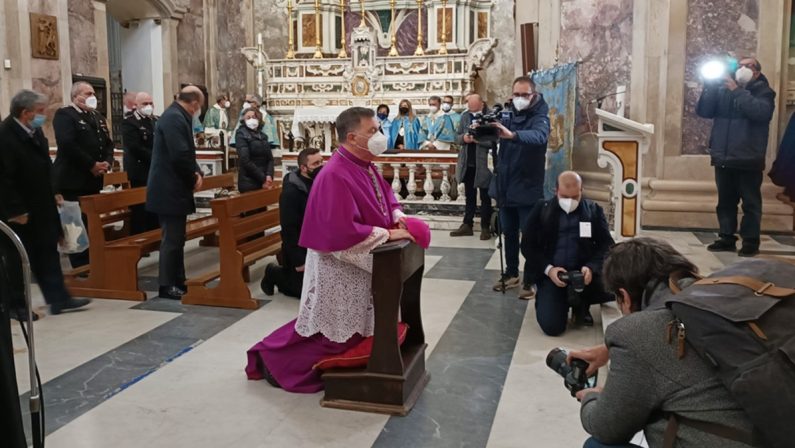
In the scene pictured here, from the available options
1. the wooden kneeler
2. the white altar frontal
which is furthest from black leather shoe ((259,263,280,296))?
the white altar frontal

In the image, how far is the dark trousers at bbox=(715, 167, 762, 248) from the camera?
7.11m

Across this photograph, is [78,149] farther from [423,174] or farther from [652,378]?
[652,378]

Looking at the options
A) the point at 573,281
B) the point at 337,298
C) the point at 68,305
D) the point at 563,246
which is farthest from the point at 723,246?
the point at 68,305

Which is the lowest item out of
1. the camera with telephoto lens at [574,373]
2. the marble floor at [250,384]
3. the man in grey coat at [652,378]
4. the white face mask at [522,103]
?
the marble floor at [250,384]

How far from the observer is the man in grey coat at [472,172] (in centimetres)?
808

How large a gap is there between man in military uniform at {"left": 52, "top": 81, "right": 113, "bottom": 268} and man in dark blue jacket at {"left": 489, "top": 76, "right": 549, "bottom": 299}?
359 centimetres

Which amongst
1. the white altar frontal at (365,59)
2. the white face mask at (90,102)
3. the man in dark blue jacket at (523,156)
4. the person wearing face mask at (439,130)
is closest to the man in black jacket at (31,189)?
the white face mask at (90,102)

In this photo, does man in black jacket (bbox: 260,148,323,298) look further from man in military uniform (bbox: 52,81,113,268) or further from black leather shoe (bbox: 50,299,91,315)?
man in military uniform (bbox: 52,81,113,268)

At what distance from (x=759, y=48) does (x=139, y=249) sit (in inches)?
272

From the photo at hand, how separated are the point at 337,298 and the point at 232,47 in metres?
15.9

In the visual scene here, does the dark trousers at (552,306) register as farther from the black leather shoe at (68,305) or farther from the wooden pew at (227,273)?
the black leather shoe at (68,305)

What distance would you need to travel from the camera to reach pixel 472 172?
8453 mm

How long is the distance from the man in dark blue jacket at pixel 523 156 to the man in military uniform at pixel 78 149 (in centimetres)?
359

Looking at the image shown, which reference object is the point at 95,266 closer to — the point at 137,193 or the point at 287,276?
the point at 137,193
